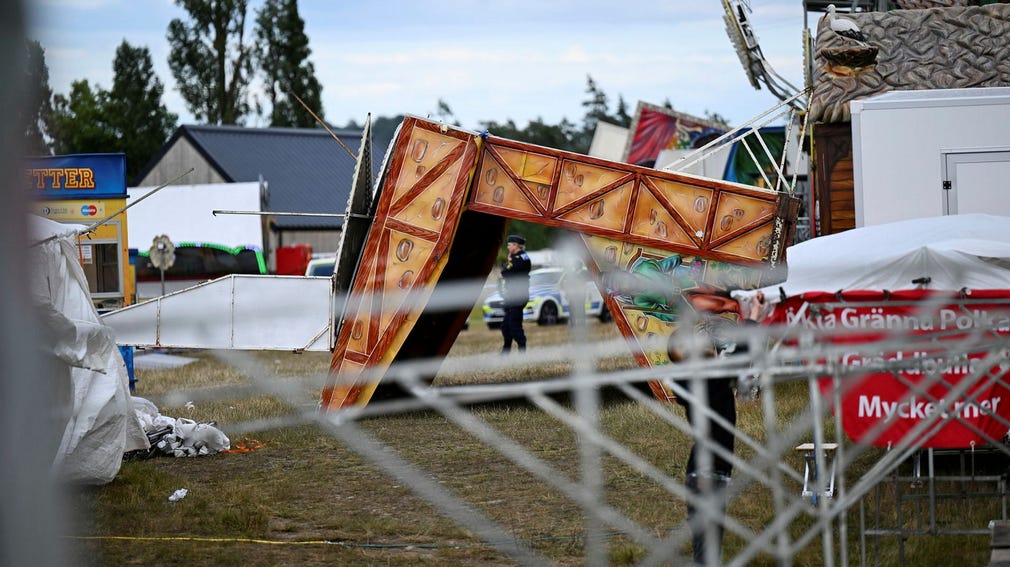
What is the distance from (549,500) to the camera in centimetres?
749

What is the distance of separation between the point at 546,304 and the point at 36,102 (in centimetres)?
2404

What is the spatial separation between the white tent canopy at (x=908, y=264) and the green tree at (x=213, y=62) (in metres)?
39.3

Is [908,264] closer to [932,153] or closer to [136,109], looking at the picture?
[932,153]

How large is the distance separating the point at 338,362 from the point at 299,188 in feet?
100

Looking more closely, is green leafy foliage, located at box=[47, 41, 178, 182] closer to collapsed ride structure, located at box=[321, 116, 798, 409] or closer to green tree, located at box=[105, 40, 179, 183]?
green tree, located at box=[105, 40, 179, 183]

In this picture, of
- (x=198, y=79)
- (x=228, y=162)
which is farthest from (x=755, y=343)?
(x=198, y=79)

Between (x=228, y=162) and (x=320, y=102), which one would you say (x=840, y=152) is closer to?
(x=228, y=162)

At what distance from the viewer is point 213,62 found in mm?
49250

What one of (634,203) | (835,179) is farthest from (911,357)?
(835,179)

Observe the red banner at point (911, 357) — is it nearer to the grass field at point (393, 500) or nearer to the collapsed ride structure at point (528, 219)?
the grass field at point (393, 500)

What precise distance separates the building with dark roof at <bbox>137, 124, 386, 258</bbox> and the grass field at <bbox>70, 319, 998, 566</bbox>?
26197 millimetres

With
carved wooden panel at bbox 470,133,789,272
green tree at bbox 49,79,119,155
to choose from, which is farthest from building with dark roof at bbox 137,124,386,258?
carved wooden panel at bbox 470,133,789,272

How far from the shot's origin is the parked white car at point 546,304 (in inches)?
1066

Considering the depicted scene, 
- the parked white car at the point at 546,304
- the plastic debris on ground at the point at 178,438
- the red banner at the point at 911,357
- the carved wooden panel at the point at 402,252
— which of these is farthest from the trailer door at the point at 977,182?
the parked white car at the point at 546,304
